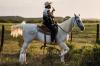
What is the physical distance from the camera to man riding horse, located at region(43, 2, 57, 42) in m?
17.1

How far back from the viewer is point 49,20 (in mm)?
17172

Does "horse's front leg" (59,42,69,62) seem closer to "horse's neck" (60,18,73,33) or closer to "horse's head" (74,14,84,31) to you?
"horse's neck" (60,18,73,33)

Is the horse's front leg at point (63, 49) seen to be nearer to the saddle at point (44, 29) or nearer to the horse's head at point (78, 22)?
the saddle at point (44, 29)

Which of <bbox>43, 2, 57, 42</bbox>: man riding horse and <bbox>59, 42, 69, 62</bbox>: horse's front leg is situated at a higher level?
<bbox>43, 2, 57, 42</bbox>: man riding horse

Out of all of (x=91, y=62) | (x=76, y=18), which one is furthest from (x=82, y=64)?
(x=76, y=18)

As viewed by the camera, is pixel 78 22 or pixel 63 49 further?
pixel 63 49

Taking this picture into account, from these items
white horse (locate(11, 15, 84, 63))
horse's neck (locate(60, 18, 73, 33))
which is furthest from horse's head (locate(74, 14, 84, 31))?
horse's neck (locate(60, 18, 73, 33))

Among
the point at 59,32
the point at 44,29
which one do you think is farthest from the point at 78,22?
the point at 44,29

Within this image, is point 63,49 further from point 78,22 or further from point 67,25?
point 78,22

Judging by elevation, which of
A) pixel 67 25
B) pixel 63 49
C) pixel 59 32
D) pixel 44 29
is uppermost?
pixel 67 25

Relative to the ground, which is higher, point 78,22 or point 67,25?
point 78,22

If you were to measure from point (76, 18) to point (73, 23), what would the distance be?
10.5 inches

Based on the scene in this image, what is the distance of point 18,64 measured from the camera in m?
15.8

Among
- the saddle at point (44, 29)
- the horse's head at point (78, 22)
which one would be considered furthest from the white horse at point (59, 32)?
the saddle at point (44, 29)
